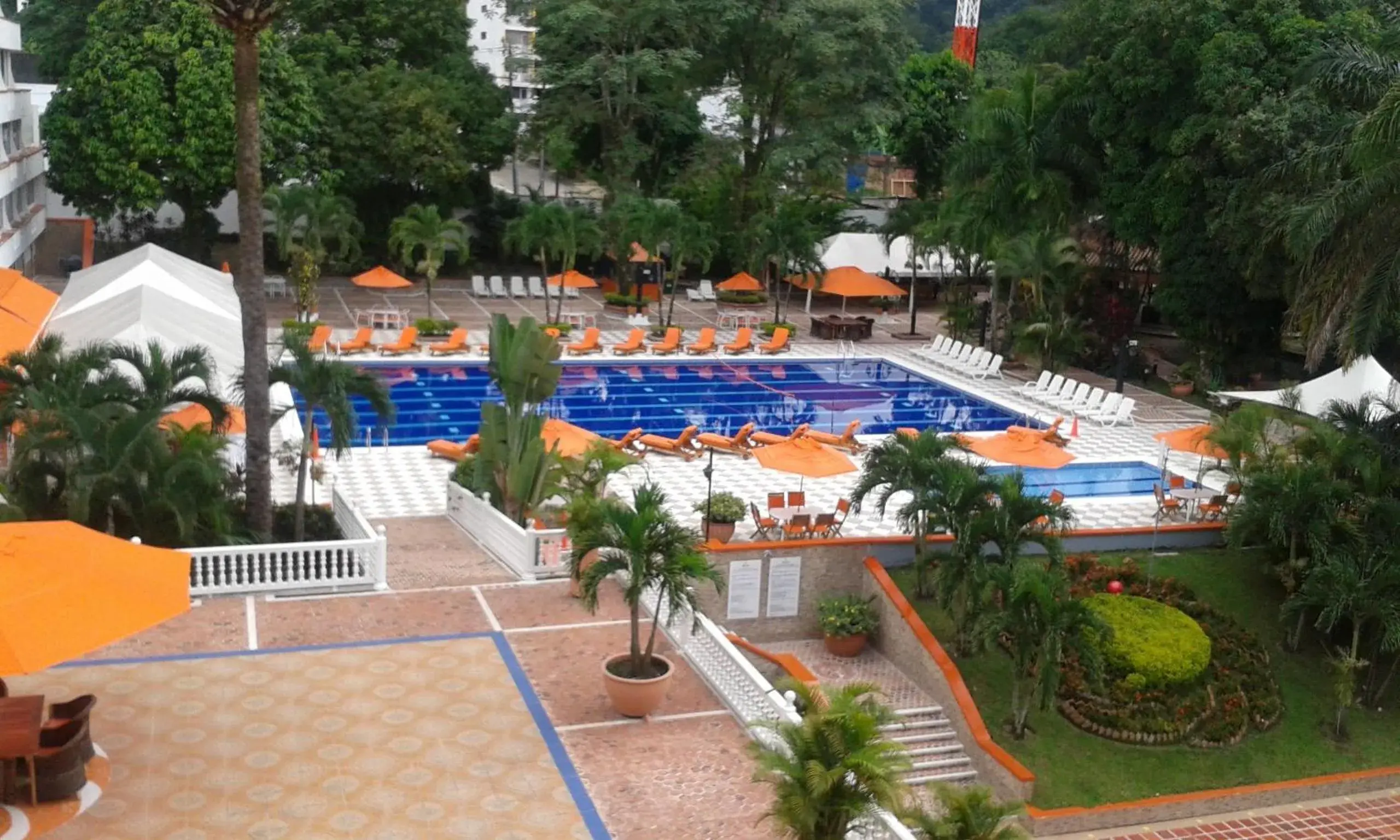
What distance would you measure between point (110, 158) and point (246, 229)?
65.1 feet

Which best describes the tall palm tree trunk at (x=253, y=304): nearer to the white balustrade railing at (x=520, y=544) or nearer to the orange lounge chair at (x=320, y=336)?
the white balustrade railing at (x=520, y=544)

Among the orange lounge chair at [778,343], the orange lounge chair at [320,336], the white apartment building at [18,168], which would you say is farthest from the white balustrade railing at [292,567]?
the white apartment building at [18,168]

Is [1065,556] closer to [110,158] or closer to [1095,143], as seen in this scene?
[1095,143]

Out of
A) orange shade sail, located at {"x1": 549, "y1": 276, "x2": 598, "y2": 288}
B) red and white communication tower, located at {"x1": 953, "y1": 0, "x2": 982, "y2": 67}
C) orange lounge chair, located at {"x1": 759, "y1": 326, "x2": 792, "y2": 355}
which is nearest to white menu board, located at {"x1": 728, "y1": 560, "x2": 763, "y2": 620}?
orange lounge chair, located at {"x1": 759, "y1": 326, "x2": 792, "y2": 355}

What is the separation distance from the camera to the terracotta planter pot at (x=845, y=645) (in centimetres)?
1652

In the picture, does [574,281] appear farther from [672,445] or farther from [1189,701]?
[1189,701]

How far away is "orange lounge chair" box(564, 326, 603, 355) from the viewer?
98.6ft

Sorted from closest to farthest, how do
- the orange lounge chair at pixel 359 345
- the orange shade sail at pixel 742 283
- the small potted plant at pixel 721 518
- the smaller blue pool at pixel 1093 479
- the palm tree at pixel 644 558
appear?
1. the palm tree at pixel 644 558
2. the small potted plant at pixel 721 518
3. the smaller blue pool at pixel 1093 479
4. the orange lounge chair at pixel 359 345
5. the orange shade sail at pixel 742 283

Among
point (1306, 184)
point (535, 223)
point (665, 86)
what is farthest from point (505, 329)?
point (665, 86)

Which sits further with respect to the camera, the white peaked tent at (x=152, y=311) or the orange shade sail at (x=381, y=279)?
the orange shade sail at (x=381, y=279)

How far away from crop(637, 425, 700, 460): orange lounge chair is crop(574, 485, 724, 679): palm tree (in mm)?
10418

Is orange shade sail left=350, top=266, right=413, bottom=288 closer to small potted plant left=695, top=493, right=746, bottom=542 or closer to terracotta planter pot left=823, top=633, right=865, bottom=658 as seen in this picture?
small potted plant left=695, top=493, right=746, bottom=542

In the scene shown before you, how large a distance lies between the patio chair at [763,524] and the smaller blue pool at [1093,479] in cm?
463

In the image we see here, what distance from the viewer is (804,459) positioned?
1783cm
